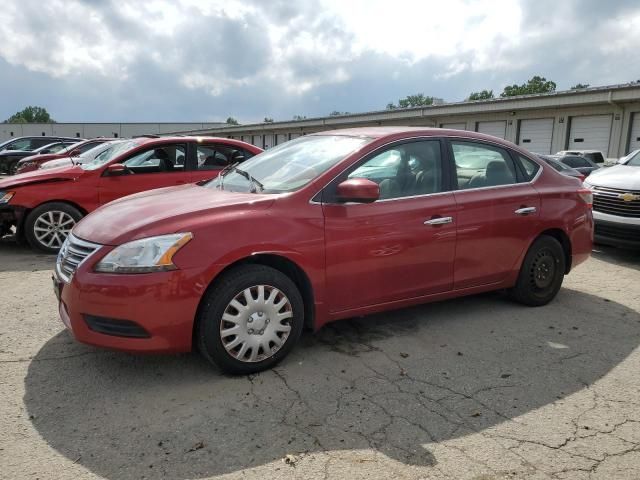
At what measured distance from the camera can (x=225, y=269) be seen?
130 inches

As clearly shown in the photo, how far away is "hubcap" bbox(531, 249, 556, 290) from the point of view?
15.9 feet

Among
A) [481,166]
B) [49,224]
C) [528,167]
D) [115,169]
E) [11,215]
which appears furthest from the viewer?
[115,169]

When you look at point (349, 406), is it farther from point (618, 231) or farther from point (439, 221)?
point (618, 231)

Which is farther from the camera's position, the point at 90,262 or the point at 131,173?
the point at 131,173

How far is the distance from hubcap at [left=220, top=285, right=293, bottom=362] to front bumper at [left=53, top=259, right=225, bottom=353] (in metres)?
0.24

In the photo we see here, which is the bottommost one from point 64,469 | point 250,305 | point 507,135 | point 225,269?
point 64,469

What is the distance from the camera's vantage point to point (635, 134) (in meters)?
22.3

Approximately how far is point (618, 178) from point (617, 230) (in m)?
0.81

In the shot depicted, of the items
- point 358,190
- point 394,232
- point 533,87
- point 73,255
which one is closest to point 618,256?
point 394,232

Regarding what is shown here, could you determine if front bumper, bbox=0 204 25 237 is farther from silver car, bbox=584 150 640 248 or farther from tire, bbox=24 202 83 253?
silver car, bbox=584 150 640 248

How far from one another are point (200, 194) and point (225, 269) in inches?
32.5

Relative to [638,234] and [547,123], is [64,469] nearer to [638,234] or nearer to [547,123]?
[638,234]

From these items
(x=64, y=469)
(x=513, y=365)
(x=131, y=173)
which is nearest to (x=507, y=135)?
(x=131, y=173)

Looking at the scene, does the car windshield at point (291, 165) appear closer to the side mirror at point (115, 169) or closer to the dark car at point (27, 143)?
the side mirror at point (115, 169)
